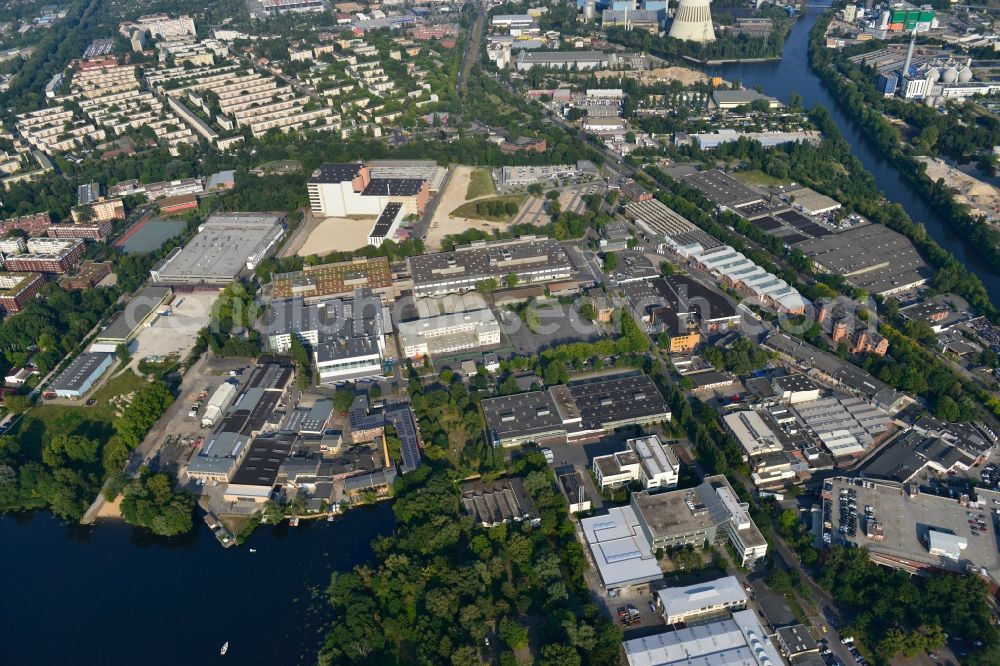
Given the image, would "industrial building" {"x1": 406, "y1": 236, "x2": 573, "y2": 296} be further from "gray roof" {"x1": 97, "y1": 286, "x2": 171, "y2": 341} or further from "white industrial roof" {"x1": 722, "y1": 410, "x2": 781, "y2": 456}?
"white industrial roof" {"x1": 722, "y1": 410, "x2": 781, "y2": 456}

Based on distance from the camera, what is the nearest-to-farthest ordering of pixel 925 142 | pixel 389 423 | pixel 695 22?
pixel 389 423
pixel 925 142
pixel 695 22

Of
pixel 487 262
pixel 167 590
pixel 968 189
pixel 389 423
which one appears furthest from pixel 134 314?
pixel 968 189

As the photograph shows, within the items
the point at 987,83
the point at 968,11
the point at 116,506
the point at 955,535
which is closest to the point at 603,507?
the point at 955,535

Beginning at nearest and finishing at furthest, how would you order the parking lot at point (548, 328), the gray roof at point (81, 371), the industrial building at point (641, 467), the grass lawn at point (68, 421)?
1. the industrial building at point (641, 467)
2. the grass lawn at point (68, 421)
3. the gray roof at point (81, 371)
4. the parking lot at point (548, 328)

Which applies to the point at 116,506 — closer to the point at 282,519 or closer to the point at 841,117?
the point at 282,519

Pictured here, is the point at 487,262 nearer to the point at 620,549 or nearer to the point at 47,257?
the point at 620,549

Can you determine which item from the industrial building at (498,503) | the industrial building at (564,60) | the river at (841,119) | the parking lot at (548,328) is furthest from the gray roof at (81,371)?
the industrial building at (564,60)

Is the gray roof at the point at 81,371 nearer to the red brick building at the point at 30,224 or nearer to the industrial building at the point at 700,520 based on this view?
the red brick building at the point at 30,224
